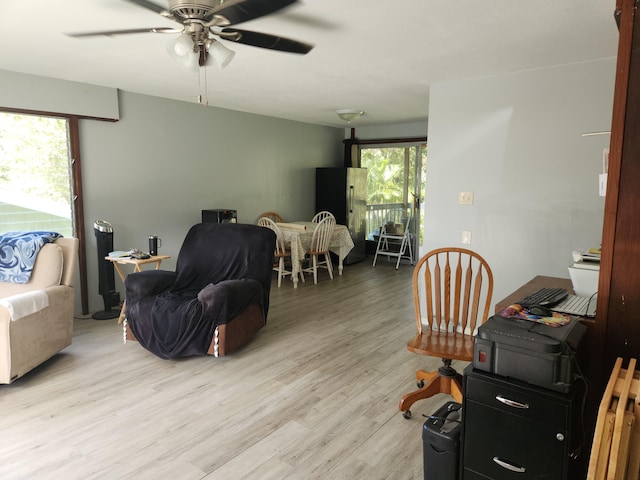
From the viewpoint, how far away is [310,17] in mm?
2398

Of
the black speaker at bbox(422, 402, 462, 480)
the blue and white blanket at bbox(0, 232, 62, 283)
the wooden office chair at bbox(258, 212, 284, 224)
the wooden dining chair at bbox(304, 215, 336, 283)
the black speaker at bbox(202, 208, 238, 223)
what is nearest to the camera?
the black speaker at bbox(422, 402, 462, 480)

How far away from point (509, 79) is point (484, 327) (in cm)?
268

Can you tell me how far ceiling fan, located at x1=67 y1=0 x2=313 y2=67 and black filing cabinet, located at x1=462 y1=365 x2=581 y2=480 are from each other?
170 cm

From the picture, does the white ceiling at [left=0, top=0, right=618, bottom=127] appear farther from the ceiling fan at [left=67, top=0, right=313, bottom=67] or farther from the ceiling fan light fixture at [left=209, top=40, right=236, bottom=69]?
the ceiling fan light fixture at [left=209, top=40, right=236, bottom=69]

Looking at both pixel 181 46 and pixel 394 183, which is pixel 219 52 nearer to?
pixel 181 46

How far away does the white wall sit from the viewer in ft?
10.8

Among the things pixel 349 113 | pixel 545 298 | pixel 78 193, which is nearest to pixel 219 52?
pixel 545 298

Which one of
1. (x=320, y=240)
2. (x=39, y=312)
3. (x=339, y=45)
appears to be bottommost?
(x=39, y=312)

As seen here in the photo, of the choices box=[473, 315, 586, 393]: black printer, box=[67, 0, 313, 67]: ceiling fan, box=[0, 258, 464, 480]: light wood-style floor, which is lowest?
box=[0, 258, 464, 480]: light wood-style floor

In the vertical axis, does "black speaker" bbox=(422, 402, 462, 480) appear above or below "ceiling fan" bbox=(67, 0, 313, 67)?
below

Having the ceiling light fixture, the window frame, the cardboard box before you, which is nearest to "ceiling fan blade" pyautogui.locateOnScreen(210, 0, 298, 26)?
the cardboard box

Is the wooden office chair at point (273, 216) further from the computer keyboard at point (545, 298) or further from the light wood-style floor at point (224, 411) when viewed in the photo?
the computer keyboard at point (545, 298)

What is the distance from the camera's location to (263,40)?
2.28 metres

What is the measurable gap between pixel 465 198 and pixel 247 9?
2.59 metres
